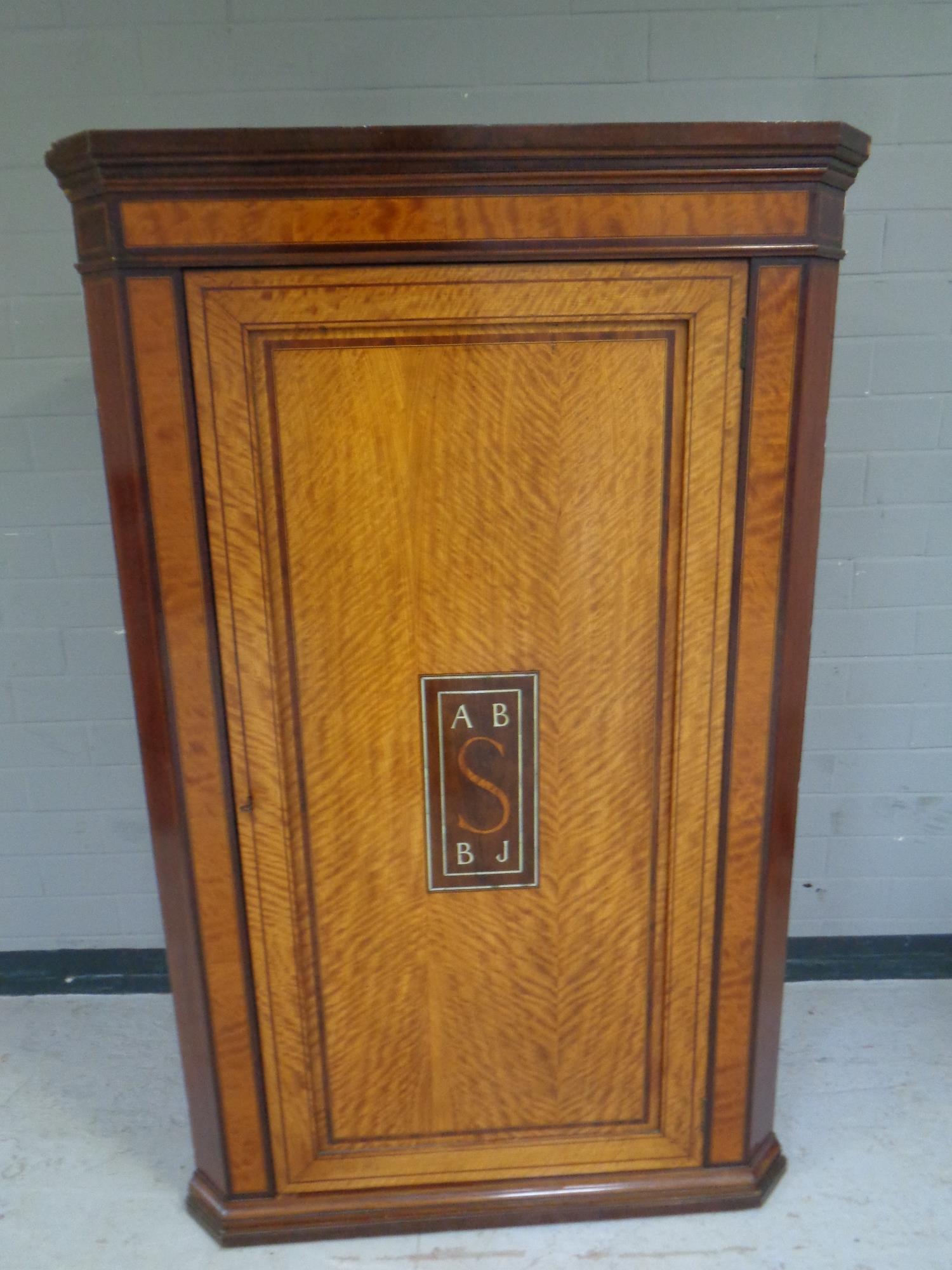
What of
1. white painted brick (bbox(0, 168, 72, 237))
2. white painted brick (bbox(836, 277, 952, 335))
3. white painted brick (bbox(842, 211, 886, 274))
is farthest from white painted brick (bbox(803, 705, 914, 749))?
white painted brick (bbox(0, 168, 72, 237))

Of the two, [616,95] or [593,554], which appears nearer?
[593,554]

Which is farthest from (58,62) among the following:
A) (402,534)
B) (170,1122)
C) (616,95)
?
(170,1122)

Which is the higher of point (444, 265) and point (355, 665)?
point (444, 265)

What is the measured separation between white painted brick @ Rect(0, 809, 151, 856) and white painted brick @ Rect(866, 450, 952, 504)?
1.85 metres

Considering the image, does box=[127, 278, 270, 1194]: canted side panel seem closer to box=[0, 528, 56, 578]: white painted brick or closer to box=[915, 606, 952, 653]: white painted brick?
box=[0, 528, 56, 578]: white painted brick

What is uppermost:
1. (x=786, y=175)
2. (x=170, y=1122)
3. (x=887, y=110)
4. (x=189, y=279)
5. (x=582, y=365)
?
(x=887, y=110)

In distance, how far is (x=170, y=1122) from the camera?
182cm

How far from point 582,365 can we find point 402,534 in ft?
1.11

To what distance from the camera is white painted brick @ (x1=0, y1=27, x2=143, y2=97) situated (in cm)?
A: 170

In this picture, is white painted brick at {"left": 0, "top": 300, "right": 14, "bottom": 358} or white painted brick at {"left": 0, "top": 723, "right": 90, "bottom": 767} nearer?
white painted brick at {"left": 0, "top": 300, "right": 14, "bottom": 358}

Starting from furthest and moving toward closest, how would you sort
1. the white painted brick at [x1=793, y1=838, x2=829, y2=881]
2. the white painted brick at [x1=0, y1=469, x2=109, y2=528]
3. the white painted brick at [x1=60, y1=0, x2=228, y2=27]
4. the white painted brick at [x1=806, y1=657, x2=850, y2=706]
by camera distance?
the white painted brick at [x1=793, y1=838, x2=829, y2=881] → the white painted brick at [x1=806, y1=657, x2=850, y2=706] → the white painted brick at [x1=0, y1=469, x2=109, y2=528] → the white painted brick at [x1=60, y1=0, x2=228, y2=27]

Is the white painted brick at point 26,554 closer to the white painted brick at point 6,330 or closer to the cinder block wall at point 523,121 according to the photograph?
the cinder block wall at point 523,121

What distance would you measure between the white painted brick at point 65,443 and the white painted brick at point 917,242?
1707mm

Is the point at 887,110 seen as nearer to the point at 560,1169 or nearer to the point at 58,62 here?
the point at 58,62
